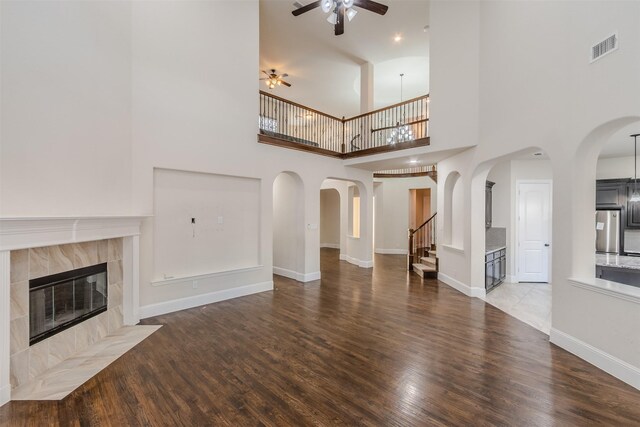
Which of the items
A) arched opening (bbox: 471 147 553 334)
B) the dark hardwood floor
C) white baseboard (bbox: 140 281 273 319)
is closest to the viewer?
the dark hardwood floor

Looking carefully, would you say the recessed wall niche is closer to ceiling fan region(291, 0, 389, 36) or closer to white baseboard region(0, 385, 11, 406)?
white baseboard region(0, 385, 11, 406)

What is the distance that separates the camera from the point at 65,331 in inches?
119

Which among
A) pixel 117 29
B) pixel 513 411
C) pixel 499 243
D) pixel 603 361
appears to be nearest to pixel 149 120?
pixel 117 29

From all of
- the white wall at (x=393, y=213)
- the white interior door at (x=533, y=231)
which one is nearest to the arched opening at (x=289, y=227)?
the white wall at (x=393, y=213)

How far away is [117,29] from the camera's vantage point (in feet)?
12.2

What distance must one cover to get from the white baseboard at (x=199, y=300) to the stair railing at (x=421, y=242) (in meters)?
4.28

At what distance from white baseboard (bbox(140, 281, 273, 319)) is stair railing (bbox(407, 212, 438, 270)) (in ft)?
14.1

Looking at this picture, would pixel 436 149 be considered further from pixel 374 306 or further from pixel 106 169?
pixel 106 169

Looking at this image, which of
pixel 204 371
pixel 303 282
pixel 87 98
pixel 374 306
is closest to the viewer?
pixel 204 371

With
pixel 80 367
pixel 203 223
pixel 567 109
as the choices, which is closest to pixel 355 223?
pixel 203 223

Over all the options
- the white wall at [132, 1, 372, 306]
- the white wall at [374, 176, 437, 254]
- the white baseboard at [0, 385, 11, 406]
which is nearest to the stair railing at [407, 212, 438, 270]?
the white wall at [374, 176, 437, 254]

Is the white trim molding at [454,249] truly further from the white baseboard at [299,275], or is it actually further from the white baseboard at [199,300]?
the white baseboard at [199,300]

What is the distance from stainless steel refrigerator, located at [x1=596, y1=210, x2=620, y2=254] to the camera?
19.2 ft

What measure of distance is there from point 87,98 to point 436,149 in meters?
5.58
